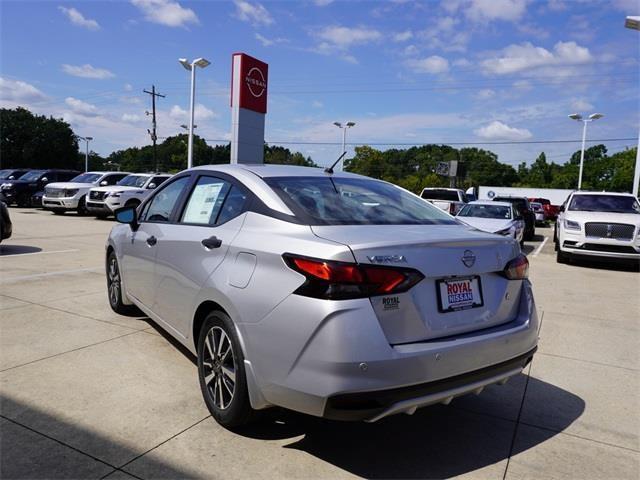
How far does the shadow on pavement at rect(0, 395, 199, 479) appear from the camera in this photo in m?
2.59

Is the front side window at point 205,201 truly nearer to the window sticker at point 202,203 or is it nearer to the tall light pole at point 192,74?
the window sticker at point 202,203

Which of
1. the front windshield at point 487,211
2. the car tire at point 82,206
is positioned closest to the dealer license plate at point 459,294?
the front windshield at point 487,211

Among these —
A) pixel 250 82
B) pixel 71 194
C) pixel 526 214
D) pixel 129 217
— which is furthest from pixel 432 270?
pixel 71 194

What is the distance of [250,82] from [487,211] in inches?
415

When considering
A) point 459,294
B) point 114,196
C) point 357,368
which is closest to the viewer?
point 357,368

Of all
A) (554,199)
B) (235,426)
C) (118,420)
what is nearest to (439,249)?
(235,426)

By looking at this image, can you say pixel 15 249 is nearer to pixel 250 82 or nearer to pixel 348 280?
pixel 348 280

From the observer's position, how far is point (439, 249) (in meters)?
2.66

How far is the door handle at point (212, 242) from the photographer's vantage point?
3137mm

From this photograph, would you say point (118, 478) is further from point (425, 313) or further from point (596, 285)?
point (596, 285)

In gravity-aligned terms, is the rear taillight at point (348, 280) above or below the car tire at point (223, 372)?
above

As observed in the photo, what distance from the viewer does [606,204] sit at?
492 inches

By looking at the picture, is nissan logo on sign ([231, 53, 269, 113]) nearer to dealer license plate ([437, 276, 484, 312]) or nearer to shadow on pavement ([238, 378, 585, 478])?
shadow on pavement ([238, 378, 585, 478])

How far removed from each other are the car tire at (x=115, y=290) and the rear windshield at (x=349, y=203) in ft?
9.10
